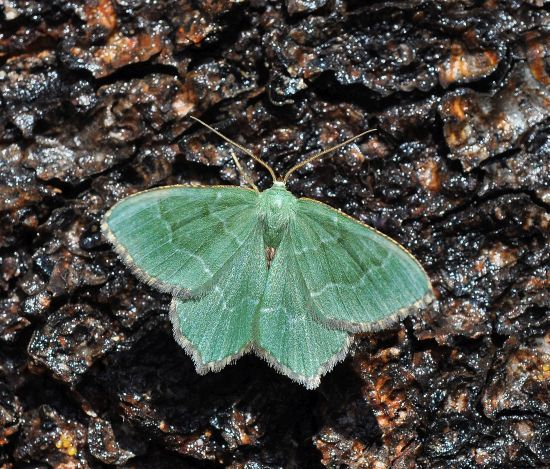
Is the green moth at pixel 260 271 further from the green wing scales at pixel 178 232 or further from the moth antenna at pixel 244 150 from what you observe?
the moth antenna at pixel 244 150

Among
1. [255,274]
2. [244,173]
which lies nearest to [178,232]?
[255,274]

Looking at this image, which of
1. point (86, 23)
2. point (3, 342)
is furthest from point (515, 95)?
point (3, 342)

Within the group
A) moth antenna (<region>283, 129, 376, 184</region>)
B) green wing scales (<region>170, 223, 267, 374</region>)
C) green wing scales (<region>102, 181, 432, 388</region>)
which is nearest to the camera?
green wing scales (<region>102, 181, 432, 388</region>)

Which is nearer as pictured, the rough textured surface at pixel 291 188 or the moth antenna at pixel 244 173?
the rough textured surface at pixel 291 188

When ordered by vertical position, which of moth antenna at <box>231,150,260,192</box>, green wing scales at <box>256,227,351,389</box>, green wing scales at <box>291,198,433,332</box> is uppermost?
moth antenna at <box>231,150,260,192</box>

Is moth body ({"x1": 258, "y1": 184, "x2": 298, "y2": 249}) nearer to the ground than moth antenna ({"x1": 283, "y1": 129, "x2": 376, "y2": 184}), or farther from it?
nearer to the ground

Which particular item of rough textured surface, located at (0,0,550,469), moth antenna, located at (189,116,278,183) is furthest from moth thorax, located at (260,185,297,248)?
rough textured surface, located at (0,0,550,469)

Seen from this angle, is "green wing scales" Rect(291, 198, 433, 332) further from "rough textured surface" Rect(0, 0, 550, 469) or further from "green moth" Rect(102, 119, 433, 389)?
"rough textured surface" Rect(0, 0, 550, 469)

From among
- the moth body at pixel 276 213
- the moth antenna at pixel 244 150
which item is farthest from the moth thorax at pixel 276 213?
the moth antenna at pixel 244 150
